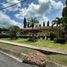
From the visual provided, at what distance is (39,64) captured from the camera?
1764 centimetres

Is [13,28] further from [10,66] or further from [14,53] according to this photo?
[10,66]

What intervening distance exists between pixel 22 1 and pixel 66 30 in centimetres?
2325

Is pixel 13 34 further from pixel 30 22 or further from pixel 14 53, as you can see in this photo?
pixel 14 53

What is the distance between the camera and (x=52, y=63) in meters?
16.9

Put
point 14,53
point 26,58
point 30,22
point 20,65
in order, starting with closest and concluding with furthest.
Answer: point 20,65 → point 26,58 → point 14,53 → point 30,22

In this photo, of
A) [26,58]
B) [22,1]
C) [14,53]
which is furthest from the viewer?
[22,1]

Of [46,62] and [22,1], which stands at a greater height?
[22,1]

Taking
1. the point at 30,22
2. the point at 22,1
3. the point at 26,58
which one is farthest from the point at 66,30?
the point at 26,58

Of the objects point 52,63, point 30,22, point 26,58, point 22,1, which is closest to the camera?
point 52,63

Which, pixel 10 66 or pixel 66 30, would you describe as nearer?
pixel 10 66

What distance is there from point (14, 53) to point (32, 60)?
6281mm

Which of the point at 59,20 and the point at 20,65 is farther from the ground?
the point at 59,20

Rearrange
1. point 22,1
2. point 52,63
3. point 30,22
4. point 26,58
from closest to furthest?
point 52,63 → point 26,58 → point 22,1 → point 30,22

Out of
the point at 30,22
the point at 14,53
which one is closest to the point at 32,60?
the point at 14,53
